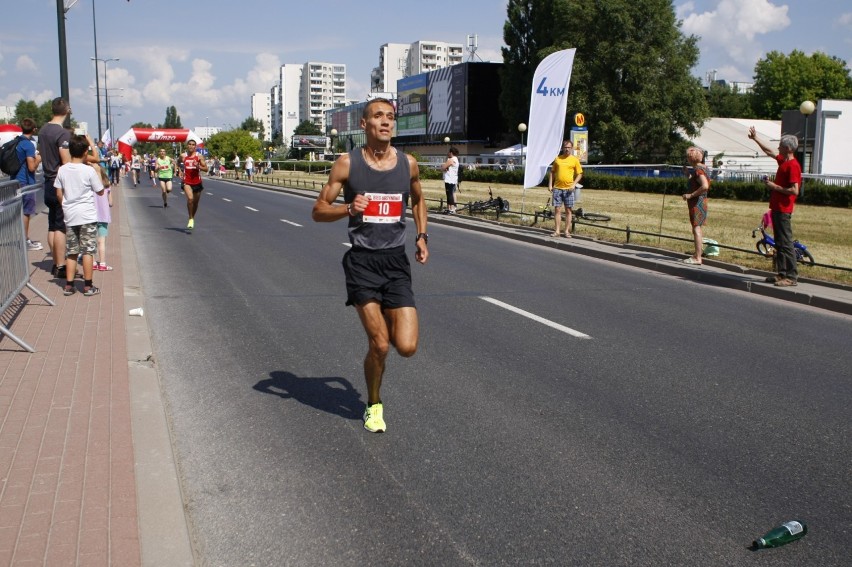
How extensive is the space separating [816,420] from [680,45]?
61333mm

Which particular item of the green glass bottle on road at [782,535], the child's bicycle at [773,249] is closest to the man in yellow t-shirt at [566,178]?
the child's bicycle at [773,249]

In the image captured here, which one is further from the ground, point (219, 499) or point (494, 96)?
→ point (494, 96)

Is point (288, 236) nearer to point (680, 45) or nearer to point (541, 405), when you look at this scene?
point (541, 405)

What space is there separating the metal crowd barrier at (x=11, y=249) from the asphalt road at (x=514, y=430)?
4.54 ft

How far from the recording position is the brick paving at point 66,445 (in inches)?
142

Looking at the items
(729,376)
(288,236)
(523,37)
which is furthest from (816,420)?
(523,37)

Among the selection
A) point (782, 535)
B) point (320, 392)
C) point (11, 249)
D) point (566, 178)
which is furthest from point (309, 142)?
point (782, 535)

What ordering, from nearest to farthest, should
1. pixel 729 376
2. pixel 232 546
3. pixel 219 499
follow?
pixel 232 546
pixel 219 499
pixel 729 376

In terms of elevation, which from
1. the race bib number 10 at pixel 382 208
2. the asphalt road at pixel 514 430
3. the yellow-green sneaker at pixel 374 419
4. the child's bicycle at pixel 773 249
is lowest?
the asphalt road at pixel 514 430

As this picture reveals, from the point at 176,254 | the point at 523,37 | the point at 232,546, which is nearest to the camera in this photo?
the point at 232,546

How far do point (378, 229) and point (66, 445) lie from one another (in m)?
2.18

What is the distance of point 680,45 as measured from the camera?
61875mm

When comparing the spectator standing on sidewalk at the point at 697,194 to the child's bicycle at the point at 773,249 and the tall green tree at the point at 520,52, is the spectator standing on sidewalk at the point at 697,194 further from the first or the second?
the tall green tree at the point at 520,52

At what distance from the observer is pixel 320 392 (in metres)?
6.21
